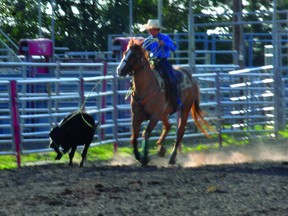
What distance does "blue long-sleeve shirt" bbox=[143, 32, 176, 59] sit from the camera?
47.4ft

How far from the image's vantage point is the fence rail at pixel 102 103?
15.0 meters

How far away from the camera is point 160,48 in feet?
47.8

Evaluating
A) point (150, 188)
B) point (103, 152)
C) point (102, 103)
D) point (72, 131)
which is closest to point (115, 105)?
point (102, 103)

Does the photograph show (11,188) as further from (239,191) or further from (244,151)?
(244,151)

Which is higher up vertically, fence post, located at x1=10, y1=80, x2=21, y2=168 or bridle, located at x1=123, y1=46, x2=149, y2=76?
bridle, located at x1=123, y1=46, x2=149, y2=76

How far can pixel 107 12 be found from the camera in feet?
137

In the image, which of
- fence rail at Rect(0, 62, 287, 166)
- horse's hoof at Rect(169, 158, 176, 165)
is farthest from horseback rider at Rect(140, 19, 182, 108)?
fence rail at Rect(0, 62, 287, 166)

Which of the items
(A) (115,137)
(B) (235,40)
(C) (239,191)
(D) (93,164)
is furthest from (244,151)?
(B) (235,40)

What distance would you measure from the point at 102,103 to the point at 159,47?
201 cm

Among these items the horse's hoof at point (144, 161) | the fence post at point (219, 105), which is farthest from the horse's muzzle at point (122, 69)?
the fence post at point (219, 105)

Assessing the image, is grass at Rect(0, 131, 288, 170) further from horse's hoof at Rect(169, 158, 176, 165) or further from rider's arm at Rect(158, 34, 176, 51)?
rider's arm at Rect(158, 34, 176, 51)

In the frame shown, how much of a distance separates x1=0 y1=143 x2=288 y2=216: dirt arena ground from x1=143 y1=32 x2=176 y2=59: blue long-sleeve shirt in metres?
1.53

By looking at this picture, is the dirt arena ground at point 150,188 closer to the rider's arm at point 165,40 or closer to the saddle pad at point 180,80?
the saddle pad at point 180,80

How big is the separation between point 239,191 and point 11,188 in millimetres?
2493
